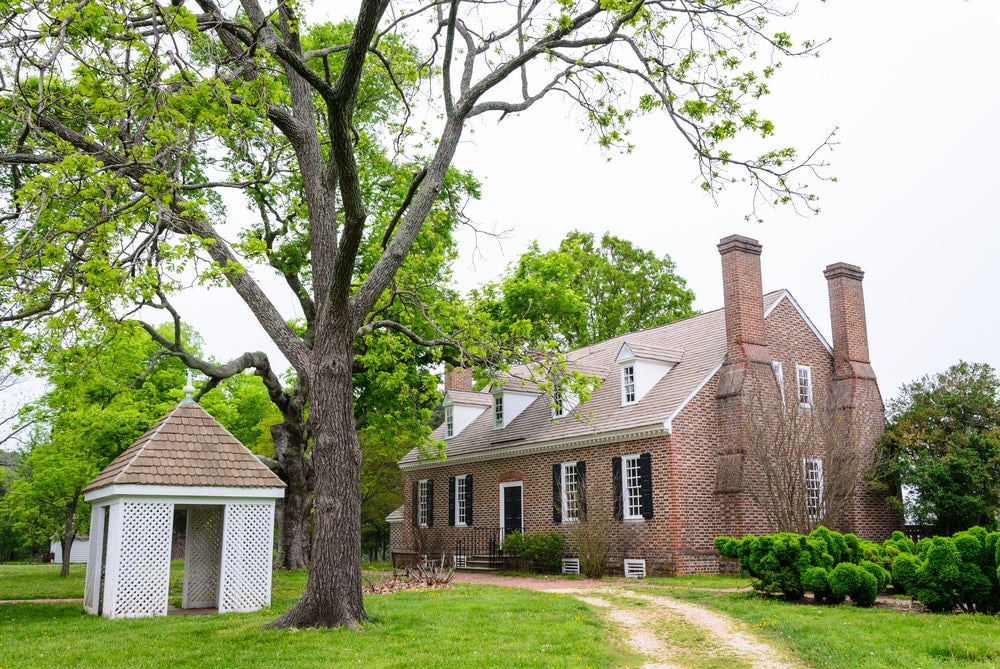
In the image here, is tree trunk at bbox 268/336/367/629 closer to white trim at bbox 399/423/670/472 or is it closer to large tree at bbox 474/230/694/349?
white trim at bbox 399/423/670/472

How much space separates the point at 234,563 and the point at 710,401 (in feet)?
42.4

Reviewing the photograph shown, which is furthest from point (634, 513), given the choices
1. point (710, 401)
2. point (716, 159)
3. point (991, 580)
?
point (716, 159)

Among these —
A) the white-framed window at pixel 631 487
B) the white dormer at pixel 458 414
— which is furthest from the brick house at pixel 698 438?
the white dormer at pixel 458 414

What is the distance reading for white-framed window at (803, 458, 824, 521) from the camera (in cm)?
1823

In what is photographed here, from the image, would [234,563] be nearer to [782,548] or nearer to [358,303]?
[358,303]

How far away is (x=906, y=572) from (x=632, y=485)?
9.57 m

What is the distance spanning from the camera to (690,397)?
68.7 feet

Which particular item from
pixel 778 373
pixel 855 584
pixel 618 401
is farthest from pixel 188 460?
pixel 778 373

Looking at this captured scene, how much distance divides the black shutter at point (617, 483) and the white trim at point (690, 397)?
83.4 inches

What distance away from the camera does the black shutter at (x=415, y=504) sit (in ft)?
101

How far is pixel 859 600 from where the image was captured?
1288cm

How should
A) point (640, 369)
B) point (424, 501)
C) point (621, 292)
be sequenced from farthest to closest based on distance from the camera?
point (621, 292) → point (424, 501) → point (640, 369)

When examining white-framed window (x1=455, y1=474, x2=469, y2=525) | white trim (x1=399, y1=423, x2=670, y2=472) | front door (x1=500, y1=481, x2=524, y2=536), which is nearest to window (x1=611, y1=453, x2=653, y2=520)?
white trim (x1=399, y1=423, x2=670, y2=472)

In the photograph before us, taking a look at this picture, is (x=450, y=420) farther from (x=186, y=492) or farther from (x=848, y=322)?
(x=186, y=492)
